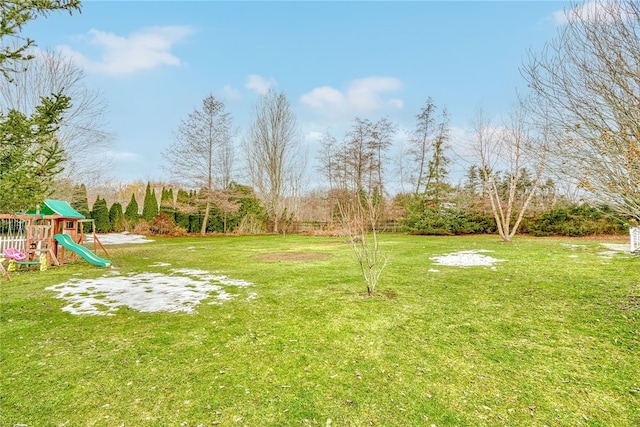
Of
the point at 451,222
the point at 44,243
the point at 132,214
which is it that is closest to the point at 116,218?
the point at 132,214

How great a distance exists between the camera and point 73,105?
13.5 m

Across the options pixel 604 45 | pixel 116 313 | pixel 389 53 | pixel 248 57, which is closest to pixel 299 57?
pixel 248 57

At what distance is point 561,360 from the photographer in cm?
280

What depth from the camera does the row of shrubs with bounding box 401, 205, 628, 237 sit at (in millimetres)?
15484

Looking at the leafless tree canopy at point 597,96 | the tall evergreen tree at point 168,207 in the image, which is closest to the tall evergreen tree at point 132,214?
the tall evergreen tree at point 168,207

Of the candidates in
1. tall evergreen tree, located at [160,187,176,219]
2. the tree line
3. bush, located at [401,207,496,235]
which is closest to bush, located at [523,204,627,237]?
the tree line

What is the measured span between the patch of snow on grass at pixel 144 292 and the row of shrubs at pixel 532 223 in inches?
611

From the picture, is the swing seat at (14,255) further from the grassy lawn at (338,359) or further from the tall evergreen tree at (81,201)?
the tall evergreen tree at (81,201)

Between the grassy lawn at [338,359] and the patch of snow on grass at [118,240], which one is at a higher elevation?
the patch of snow on grass at [118,240]

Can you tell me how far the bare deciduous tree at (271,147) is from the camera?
892 inches

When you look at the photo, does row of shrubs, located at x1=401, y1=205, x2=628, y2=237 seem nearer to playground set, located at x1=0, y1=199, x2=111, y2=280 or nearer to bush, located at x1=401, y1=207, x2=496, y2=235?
bush, located at x1=401, y1=207, x2=496, y2=235

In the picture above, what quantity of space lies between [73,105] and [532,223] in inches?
933

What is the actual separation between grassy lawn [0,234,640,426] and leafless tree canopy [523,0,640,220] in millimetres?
1708

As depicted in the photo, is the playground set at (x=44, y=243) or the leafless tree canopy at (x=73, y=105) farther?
the leafless tree canopy at (x=73, y=105)
